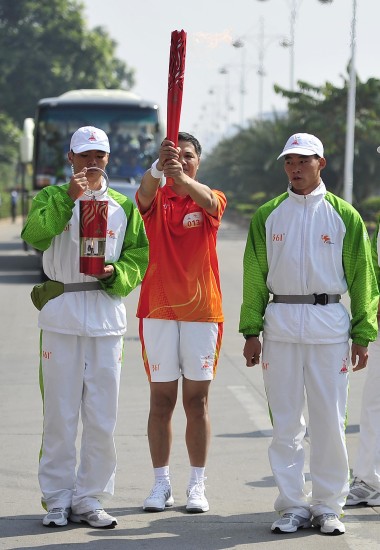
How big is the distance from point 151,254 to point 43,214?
77 centimetres

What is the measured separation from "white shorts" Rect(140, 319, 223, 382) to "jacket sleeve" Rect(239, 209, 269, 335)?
1.09 feet

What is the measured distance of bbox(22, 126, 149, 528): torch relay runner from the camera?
6.16m

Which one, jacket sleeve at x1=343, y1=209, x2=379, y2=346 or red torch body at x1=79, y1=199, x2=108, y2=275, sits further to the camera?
jacket sleeve at x1=343, y1=209, x2=379, y2=346

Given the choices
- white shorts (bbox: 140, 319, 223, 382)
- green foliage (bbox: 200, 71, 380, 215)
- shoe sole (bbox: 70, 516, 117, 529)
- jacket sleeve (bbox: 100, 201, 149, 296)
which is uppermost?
green foliage (bbox: 200, 71, 380, 215)

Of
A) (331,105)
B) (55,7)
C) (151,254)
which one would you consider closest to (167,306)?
(151,254)

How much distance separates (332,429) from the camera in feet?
20.2

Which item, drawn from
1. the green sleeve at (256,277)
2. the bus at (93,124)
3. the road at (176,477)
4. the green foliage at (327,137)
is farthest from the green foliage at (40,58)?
the green sleeve at (256,277)

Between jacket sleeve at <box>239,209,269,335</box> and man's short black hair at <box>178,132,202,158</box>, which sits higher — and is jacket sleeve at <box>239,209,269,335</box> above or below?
below

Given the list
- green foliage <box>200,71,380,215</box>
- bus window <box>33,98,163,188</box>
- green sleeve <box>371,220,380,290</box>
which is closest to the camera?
green sleeve <box>371,220,380,290</box>

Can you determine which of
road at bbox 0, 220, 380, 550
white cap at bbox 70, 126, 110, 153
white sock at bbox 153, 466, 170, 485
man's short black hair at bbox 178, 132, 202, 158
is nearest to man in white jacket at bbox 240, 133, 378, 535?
road at bbox 0, 220, 380, 550

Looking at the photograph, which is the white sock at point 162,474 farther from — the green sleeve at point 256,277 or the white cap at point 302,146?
the white cap at point 302,146

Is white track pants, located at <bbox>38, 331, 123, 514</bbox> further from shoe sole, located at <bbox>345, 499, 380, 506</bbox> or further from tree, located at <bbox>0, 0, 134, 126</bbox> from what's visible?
tree, located at <bbox>0, 0, 134, 126</bbox>

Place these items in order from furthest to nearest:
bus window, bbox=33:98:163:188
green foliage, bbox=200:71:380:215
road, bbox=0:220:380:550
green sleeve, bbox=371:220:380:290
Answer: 1. green foliage, bbox=200:71:380:215
2. bus window, bbox=33:98:163:188
3. green sleeve, bbox=371:220:380:290
4. road, bbox=0:220:380:550

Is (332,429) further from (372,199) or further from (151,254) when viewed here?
(372,199)
